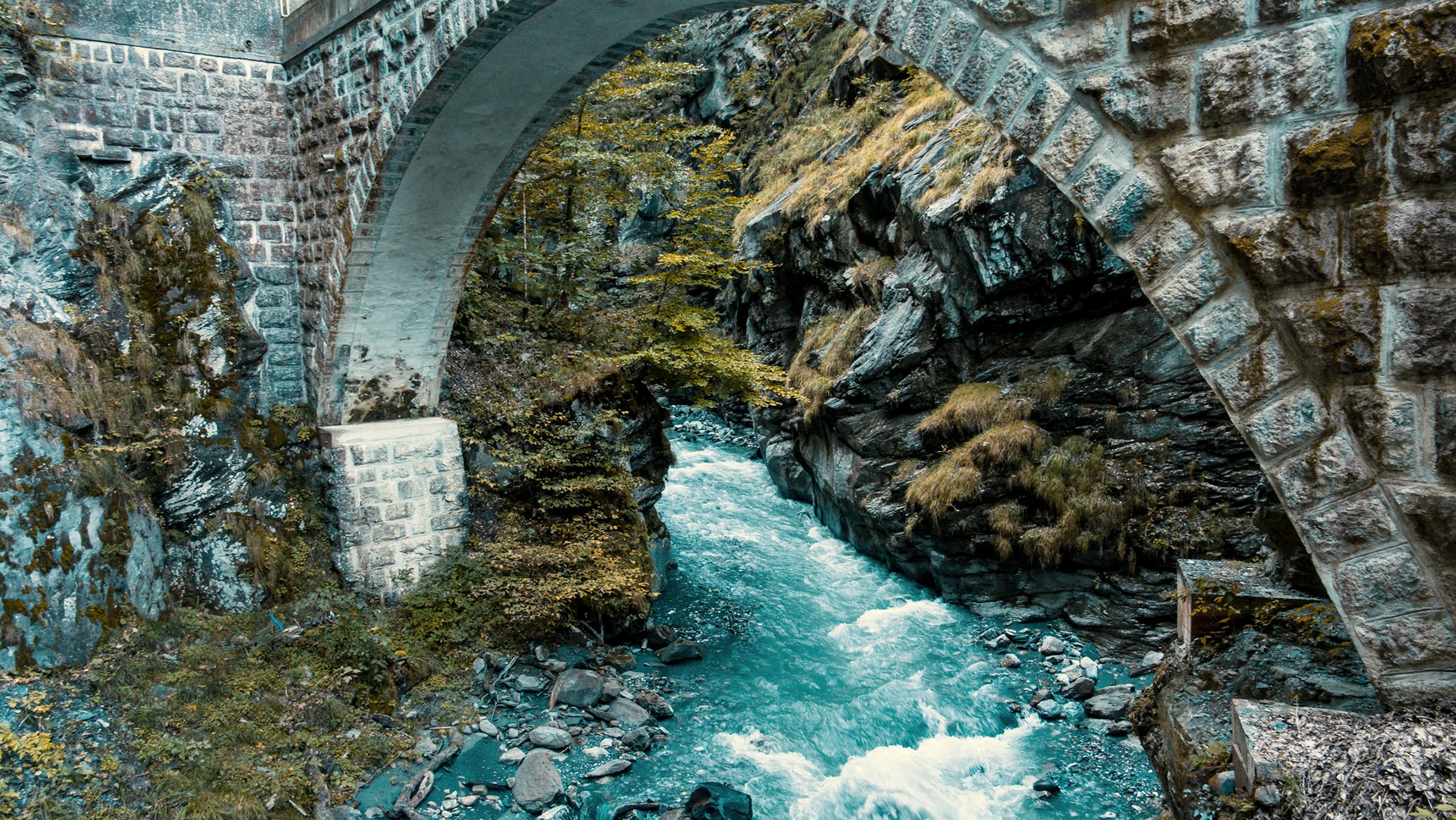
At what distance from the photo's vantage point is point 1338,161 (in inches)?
98.7

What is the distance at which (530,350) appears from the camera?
363 inches

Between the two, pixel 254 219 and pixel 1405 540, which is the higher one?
pixel 254 219

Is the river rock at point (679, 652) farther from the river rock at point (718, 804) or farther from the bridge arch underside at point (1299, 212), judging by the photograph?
the bridge arch underside at point (1299, 212)

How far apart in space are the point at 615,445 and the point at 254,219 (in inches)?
151

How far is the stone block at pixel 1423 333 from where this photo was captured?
2.43 metres

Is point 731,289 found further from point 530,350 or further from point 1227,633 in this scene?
point 1227,633

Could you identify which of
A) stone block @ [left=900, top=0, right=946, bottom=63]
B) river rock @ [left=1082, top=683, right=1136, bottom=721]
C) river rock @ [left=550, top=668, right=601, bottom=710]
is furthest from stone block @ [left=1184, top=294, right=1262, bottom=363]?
river rock @ [left=550, top=668, right=601, bottom=710]

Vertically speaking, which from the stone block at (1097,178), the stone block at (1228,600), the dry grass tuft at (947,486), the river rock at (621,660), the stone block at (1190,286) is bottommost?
the river rock at (621,660)

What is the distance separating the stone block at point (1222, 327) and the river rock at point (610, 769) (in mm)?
4813

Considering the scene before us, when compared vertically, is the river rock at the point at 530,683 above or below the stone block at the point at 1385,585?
below

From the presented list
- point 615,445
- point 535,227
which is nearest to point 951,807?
point 615,445

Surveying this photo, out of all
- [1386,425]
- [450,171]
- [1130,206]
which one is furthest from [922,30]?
[450,171]

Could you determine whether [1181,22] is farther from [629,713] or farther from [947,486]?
[947,486]

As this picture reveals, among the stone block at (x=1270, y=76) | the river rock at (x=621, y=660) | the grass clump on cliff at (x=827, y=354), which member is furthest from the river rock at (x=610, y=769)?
the grass clump on cliff at (x=827, y=354)
